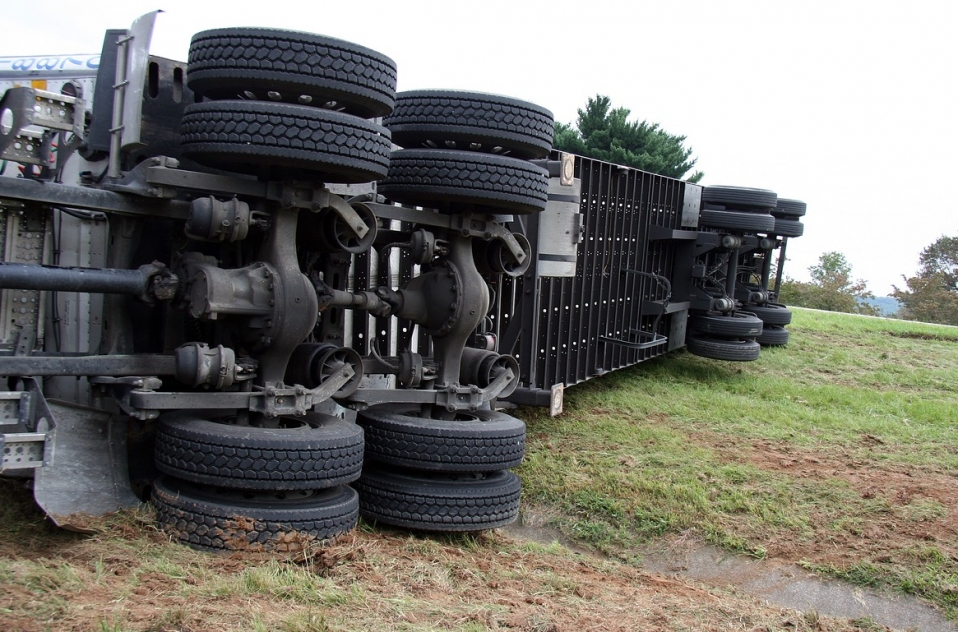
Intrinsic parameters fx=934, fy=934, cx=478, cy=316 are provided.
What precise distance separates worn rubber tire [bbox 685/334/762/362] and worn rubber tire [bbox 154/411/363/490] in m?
8.49

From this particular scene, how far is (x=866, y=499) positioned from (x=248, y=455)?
4711mm

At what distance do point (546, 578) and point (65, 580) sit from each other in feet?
7.43

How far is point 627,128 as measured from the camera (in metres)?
34.0

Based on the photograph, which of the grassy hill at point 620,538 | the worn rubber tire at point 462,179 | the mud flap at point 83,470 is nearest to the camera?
the grassy hill at point 620,538

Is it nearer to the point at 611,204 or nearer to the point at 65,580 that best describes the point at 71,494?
the point at 65,580

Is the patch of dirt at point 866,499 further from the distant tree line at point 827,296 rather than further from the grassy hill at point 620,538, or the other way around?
the distant tree line at point 827,296

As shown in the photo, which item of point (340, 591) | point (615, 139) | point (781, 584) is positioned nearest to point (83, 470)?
point (340, 591)

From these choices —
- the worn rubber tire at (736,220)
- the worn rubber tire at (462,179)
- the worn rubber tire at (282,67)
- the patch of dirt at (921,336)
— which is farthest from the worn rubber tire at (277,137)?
the patch of dirt at (921,336)

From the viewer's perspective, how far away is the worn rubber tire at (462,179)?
570cm

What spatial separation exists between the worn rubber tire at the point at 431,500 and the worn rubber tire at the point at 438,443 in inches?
4.0

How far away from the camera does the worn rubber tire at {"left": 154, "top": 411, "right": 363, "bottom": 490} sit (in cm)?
453

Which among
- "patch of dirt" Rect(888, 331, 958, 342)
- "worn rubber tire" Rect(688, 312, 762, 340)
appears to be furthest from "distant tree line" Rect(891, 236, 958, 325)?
"worn rubber tire" Rect(688, 312, 762, 340)

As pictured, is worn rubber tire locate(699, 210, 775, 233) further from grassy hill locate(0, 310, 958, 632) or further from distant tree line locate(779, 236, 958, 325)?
distant tree line locate(779, 236, 958, 325)

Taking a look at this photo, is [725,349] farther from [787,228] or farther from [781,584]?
[781,584]
